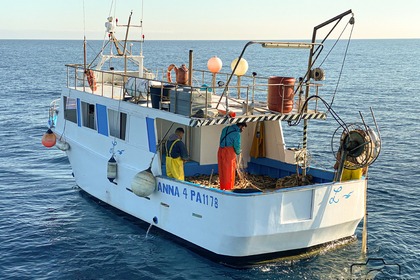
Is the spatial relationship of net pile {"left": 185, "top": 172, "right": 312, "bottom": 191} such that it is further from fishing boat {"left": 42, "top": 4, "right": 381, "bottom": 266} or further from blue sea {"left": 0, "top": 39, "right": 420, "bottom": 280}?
blue sea {"left": 0, "top": 39, "right": 420, "bottom": 280}

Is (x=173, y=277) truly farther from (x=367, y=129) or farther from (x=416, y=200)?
(x=416, y=200)

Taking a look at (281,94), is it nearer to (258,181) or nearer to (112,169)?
(258,181)

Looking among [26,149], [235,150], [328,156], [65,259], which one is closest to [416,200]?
[328,156]

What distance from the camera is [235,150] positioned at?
1242 centimetres

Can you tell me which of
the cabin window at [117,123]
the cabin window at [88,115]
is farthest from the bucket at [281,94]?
the cabin window at [88,115]

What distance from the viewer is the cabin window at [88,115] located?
15886 mm

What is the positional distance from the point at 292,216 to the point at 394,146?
50.0 ft

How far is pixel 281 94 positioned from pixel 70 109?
7.16 m

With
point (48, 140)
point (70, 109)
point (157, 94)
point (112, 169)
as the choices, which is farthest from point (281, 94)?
point (48, 140)

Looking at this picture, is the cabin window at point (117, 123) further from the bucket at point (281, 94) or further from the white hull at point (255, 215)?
the bucket at point (281, 94)

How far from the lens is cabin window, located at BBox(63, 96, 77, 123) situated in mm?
16812

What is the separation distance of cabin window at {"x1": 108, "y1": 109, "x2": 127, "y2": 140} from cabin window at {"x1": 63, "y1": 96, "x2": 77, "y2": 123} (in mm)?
2288

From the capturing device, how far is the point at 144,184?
12852mm

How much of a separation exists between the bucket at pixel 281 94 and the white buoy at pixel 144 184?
3.20 meters
